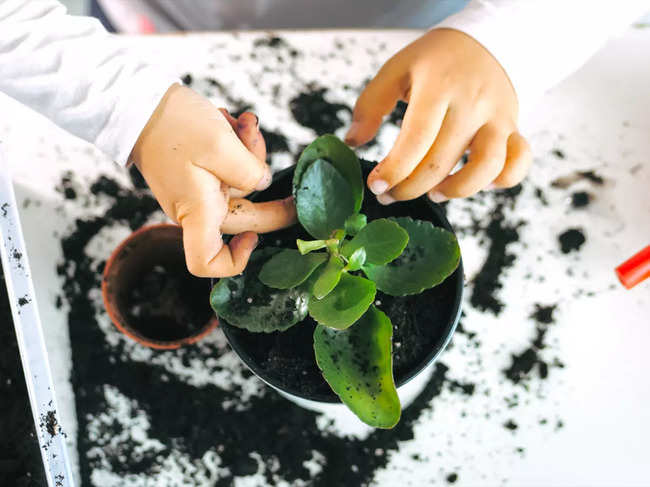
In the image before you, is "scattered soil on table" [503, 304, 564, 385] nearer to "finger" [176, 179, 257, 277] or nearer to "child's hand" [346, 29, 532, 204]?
"child's hand" [346, 29, 532, 204]

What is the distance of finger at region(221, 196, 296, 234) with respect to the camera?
515 millimetres

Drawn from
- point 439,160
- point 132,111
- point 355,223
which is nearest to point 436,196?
point 439,160

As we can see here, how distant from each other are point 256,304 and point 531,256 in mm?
369

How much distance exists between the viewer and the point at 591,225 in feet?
2.25

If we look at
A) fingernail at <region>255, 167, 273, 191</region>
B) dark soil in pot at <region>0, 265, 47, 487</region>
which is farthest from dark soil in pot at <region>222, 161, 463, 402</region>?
dark soil in pot at <region>0, 265, 47, 487</region>

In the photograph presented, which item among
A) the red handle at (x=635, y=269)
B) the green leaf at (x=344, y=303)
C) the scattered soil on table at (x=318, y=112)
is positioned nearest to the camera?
the green leaf at (x=344, y=303)

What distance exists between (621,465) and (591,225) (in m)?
0.28

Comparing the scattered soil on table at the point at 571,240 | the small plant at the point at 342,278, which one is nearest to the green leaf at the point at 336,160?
the small plant at the point at 342,278

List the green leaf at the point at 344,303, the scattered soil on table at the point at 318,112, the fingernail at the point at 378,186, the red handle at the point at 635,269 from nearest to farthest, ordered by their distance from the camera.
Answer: the green leaf at the point at 344,303, the fingernail at the point at 378,186, the red handle at the point at 635,269, the scattered soil on table at the point at 318,112

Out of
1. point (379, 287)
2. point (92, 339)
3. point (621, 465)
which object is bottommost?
point (621, 465)

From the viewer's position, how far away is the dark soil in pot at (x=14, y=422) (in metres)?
0.54

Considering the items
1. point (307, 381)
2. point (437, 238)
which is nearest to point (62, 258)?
point (307, 381)

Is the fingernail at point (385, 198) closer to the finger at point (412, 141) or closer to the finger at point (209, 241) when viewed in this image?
the finger at point (412, 141)

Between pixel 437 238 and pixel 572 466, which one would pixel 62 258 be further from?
pixel 572 466
